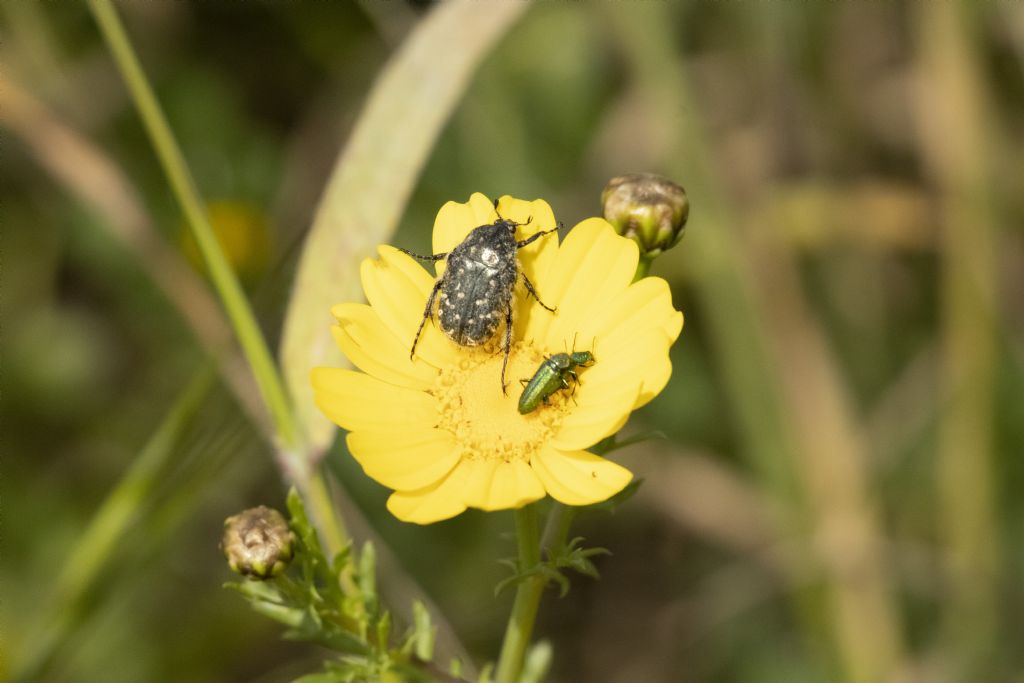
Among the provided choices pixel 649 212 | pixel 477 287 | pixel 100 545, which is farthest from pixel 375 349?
pixel 100 545

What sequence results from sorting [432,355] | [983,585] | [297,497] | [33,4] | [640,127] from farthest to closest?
[640,127], [33,4], [983,585], [432,355], [297,497]

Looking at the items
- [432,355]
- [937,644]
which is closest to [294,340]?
[432,355]

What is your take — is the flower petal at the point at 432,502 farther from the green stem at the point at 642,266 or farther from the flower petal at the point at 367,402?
the green stem at the point at 642,266

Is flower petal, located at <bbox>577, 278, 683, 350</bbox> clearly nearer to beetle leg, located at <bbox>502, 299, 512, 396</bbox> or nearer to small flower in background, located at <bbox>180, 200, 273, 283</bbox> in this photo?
beetle leg, located at <bbox>502, 299, 512, 396</bbox>

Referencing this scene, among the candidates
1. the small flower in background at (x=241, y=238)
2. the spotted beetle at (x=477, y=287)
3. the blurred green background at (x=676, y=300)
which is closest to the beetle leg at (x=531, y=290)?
the spotted beetle at (x=477, y=287)

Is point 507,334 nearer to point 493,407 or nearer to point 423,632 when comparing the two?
point 493,407

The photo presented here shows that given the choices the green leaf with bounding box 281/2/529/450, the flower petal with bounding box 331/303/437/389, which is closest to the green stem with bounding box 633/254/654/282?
Answer: the flower petal with bounding box 331/303/437/389

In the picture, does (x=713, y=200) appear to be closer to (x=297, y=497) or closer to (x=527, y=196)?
(x=527, y=196)
